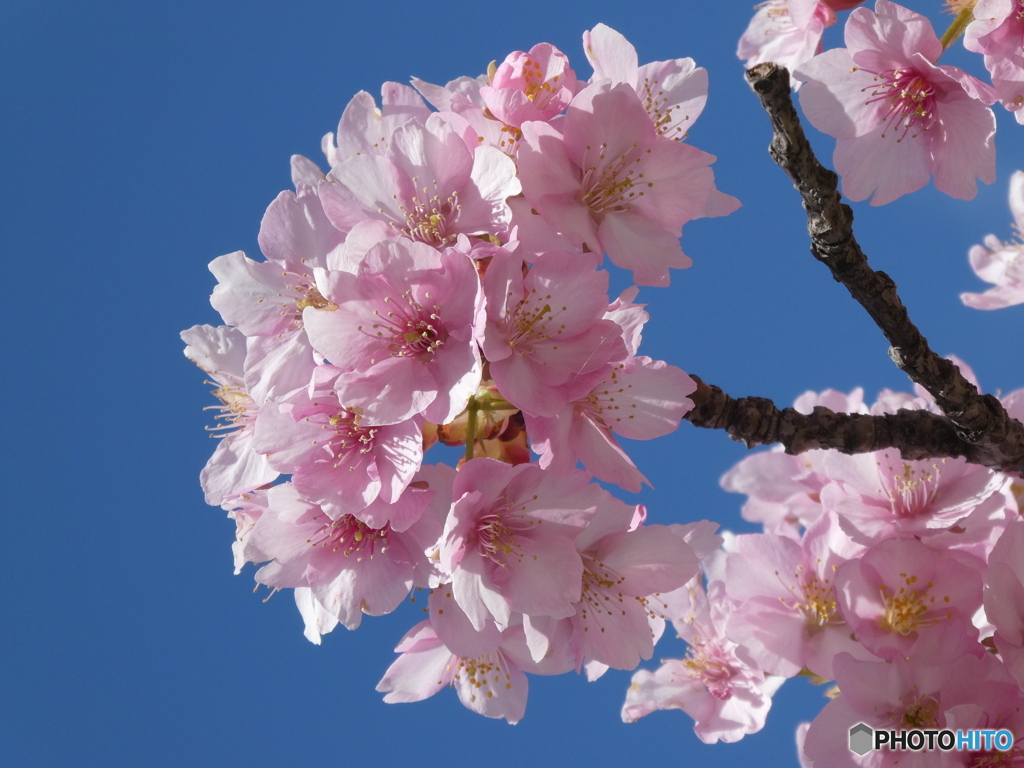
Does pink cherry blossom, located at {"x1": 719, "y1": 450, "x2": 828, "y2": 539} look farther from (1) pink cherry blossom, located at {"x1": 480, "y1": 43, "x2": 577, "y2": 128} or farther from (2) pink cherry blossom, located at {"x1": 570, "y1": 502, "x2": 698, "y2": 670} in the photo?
(1) pink cherry blossom, located at {"x1": 480, "y1": 43, "x2": 577, "y2": 128}

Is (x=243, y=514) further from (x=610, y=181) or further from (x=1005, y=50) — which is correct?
(x=1005, y=50)

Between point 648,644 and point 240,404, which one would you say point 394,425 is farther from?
point 648,644

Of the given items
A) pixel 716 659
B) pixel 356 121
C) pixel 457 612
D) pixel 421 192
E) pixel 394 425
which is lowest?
pixel 716 659

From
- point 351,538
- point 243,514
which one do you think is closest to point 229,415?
point 243,514

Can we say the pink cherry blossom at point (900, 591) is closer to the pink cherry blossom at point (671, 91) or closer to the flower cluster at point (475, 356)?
the flower cluster at point (475, 356)

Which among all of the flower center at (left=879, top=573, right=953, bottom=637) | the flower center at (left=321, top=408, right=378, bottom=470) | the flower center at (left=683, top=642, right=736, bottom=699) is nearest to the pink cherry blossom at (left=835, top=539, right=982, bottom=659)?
the flower center at (left=879, top=573, right=953, bottom=637)

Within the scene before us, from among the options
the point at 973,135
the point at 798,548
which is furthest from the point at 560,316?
the point at 973,135
